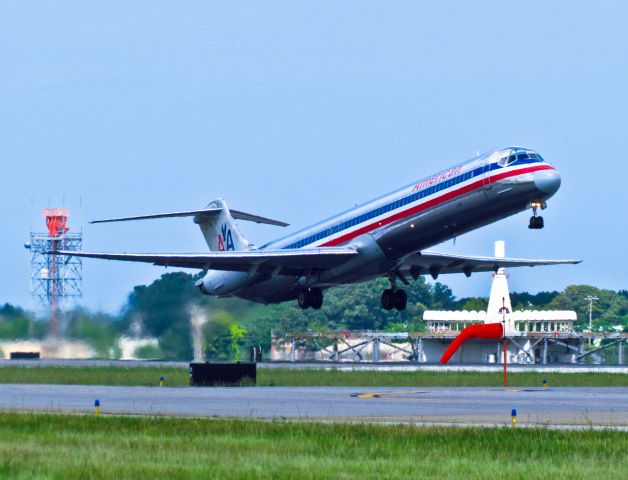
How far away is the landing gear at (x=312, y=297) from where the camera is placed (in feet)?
177

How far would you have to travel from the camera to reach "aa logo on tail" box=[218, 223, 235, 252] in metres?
63.0

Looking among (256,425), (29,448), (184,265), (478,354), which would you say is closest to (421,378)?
(184,265)

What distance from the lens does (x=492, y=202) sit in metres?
43.1

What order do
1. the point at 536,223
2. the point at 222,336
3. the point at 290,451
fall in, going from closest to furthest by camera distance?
the point at 290,451
the point at 536,223
the point at 222,336

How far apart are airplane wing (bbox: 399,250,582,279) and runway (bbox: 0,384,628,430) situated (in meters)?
10.0

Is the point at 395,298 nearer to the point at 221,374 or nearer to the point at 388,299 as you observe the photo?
the point at 388,299

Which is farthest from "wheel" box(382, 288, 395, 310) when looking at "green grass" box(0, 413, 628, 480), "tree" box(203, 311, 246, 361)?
"green grass" box(0, 413, 628, 480)

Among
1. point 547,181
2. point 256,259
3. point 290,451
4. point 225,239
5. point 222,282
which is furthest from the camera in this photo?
point 225,239

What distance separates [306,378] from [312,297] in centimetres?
370

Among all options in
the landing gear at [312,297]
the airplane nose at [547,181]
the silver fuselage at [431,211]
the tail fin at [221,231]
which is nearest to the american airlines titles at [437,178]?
the silver fuselage at [431,211]

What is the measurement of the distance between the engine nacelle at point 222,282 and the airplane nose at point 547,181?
17809 mm

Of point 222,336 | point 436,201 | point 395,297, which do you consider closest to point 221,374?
point 395,297

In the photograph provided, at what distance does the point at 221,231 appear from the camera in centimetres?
6400

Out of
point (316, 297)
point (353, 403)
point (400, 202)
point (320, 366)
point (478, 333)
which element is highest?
point (400, 202)
